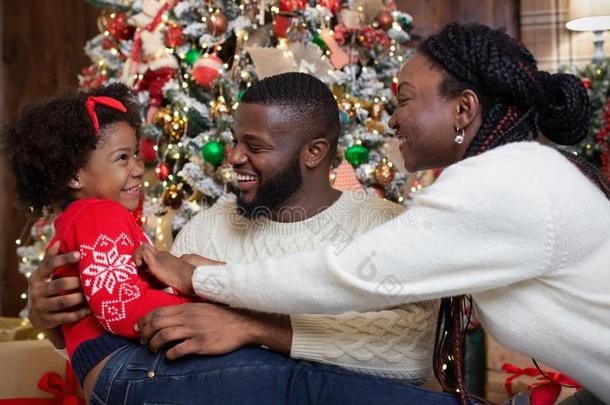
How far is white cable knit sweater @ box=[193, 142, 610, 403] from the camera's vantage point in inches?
48.6

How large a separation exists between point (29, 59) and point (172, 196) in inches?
83.2

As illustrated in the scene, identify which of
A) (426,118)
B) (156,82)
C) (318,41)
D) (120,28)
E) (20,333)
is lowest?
(20,333)

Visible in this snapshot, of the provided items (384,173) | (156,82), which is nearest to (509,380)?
(384,173)

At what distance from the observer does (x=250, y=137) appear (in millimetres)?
1812

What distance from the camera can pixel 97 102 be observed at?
5.95 ft

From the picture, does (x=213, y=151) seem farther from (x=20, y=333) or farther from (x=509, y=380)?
(x=509, y=380)

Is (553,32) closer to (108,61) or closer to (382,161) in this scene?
(382,161)

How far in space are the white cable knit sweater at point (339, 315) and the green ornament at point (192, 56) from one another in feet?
4.52

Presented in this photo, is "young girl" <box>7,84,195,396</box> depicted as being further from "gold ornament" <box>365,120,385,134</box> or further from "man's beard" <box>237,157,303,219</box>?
"gold ornament" <box>365,120,385,134</box>

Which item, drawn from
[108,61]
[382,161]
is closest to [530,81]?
[382,161]

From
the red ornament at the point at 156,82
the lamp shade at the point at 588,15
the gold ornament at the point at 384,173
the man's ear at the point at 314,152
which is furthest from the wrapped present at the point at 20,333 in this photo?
the lamp shade at the point at 588,15

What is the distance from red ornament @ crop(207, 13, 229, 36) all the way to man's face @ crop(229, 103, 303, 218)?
1.39 m

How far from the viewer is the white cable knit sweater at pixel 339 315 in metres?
1.53

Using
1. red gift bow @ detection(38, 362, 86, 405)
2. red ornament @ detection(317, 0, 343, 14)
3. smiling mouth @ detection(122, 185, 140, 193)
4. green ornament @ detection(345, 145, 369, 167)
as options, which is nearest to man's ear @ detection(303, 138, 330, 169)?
smiling mouth @ detection(122, 185, 140, 193)
